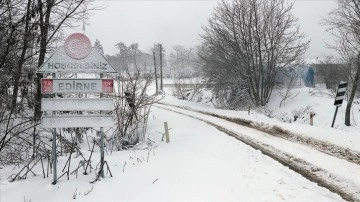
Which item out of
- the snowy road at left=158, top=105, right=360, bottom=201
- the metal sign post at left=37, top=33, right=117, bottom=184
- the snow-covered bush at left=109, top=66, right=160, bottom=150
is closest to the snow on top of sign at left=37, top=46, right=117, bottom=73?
the metal sign post at left=37, top=33, right=117, bottom=184

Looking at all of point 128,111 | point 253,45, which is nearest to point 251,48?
point 253,45

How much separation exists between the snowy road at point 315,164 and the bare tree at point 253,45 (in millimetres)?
18379

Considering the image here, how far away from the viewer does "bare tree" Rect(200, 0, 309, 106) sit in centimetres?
3008

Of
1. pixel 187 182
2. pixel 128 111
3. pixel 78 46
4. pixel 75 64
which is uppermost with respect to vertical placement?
pixel 78 46

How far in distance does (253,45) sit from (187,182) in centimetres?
2514

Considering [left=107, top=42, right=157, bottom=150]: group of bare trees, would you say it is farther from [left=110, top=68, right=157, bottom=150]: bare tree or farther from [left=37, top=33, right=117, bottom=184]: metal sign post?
[left=37, top=33, right=117, bottom=184]: metal sign post

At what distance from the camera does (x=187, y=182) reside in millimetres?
7480

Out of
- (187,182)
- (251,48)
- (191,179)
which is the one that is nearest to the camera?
(187,182)

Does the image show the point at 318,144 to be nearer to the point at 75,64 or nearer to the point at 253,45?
the point at 75,64

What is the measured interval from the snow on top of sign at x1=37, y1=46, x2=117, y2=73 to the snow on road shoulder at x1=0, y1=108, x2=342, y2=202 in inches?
95.7

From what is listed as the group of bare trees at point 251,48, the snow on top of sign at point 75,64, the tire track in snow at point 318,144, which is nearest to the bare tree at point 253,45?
the group of bare trees at point 251,48

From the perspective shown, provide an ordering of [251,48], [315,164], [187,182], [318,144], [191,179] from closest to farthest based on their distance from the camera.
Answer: [187,182] → [191,179] → [315,164] → [318,144] → [251,48]

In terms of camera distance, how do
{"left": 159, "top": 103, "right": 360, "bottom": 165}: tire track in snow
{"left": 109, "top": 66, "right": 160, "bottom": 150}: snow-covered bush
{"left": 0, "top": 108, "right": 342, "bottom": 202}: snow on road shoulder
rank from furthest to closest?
{"left": 109, "top": 66, "right": 160, "bottom": 150}: snow-covered bush, {"left": 159, "top": 103, "right": 360, "bottom": 165}: tire track in snow, {"left": 0, "top": 108, "right": 342, "bottom": 202}: snow on road shoulder

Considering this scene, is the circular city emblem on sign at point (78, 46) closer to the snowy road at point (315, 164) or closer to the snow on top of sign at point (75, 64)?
the snow on top of sign at point (75, 64)
